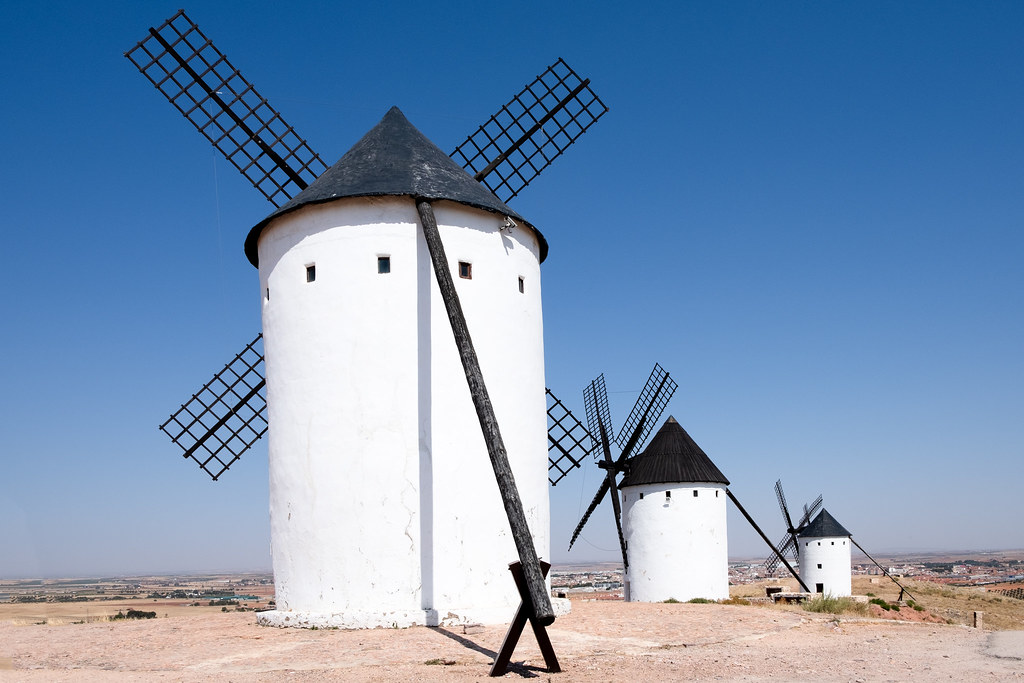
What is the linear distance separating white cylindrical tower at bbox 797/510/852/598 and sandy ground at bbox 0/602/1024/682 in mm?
24195

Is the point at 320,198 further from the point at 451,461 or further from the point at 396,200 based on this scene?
the point at 451,461

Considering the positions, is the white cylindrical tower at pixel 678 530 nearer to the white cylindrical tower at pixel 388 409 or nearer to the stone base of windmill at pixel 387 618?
the white cylindrical tower at pixel 388 409

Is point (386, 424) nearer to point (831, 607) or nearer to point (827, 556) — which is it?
point (831, 607)

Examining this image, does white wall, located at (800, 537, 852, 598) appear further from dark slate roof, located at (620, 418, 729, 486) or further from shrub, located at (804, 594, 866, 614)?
shrub, located at (804, 594, 866, 614)

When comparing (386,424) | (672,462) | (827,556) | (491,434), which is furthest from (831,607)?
(827,556)

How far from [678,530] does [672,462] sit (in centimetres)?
193

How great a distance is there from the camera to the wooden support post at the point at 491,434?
8273mm

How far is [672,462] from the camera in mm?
24531

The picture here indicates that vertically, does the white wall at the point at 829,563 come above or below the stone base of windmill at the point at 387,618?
below

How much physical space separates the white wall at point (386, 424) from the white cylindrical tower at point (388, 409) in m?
0.02

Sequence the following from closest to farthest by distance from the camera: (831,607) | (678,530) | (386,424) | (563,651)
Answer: (563,651), (386,424), (831,607), (678,530)

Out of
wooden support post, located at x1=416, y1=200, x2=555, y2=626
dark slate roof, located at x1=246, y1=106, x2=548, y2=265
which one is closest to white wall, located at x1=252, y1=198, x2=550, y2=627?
dark slate roof, located at x1=246, y1=106, x2=548, y2=265

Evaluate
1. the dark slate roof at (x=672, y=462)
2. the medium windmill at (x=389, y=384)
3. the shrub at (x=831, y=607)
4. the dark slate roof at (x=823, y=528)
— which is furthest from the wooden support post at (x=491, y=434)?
the dark slate roof at (x=823, y=528)

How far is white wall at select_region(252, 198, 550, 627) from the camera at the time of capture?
1155 cm
